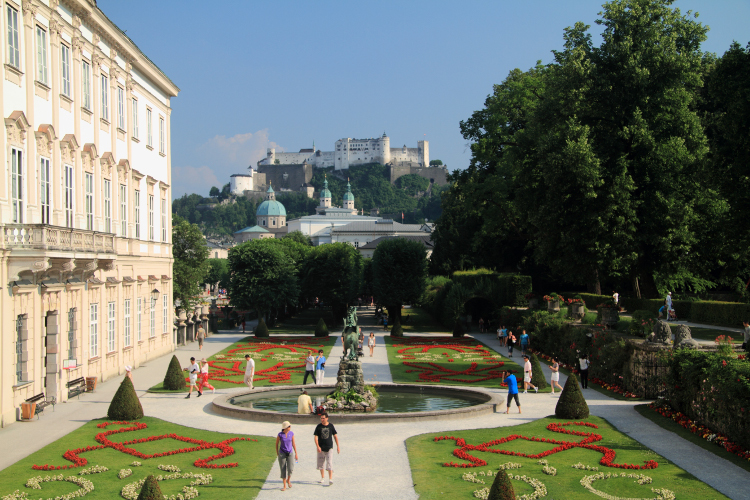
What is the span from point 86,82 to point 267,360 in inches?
624

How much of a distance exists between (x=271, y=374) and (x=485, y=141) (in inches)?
1040

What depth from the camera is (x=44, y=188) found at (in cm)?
2247

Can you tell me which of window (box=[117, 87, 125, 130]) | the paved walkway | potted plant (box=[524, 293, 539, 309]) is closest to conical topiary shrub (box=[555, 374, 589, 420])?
the paved walkway

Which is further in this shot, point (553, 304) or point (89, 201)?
point (553, 304)

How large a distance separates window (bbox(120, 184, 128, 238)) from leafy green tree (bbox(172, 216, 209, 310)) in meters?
25.7

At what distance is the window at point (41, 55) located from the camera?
22031mm

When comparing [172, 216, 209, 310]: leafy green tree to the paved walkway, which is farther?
[172, 216, 209, 310]: leafy green tree

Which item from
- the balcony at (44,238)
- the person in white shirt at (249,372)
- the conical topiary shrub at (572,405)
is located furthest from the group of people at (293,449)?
the person in white shirt at (249,372)

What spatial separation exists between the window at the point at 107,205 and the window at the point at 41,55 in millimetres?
7323

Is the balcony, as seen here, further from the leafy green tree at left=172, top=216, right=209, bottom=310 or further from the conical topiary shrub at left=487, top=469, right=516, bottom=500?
the leafy green tree at left=172, top=216, right=209, bottom=310

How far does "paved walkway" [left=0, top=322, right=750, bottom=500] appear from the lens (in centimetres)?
1412

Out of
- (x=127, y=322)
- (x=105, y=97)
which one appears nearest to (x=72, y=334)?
(x=127, y=322)

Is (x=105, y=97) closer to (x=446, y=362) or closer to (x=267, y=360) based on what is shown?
(x=267, y=360)

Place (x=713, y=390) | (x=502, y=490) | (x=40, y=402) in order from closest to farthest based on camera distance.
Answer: (x=502, y=490) → (x=713, y=390) → (x=40, y=402)
